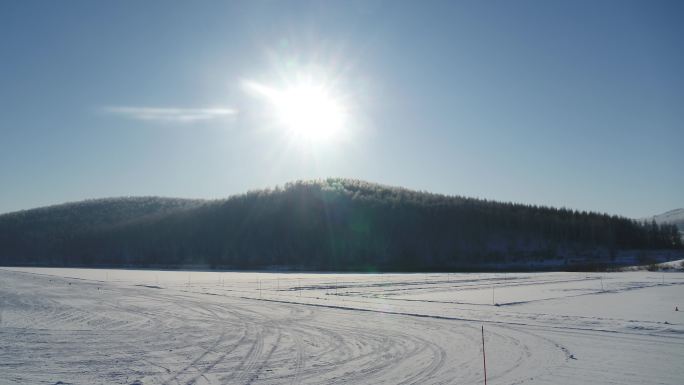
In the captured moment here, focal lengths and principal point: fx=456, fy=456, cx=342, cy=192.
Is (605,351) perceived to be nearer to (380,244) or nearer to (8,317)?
(8,317)

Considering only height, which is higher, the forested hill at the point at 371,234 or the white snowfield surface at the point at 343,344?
the forested hill at the point at 371,234

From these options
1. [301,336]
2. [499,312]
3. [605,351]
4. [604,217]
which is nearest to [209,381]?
[301,336]

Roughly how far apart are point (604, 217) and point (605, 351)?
17094 centimetres

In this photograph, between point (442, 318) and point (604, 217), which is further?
point (604, 217)

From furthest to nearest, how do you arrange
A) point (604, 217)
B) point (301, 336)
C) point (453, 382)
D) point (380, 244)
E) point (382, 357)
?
point (604, 217) → point (380, 244) → point (301, 336) → point (382, 357) → point (453, 382)

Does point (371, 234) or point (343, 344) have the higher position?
point (371, 234)

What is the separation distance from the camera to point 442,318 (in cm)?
2030

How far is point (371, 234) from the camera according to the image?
132 m

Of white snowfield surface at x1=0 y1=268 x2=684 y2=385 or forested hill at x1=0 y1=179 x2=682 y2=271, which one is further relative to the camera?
forested hill at x1=0 y1=179 x2=682 y2=271

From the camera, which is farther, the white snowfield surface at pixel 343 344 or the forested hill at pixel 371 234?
the forested hill at pixel 371 234

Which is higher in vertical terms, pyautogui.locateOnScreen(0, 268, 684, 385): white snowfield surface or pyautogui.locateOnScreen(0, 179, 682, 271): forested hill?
pyautogui.locateOnScreen(0, 179, 682, 271): forested hill

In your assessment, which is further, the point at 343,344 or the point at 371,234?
the point at 371,234

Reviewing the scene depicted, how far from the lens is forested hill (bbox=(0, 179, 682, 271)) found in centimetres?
12800

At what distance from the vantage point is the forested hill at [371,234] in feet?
420
